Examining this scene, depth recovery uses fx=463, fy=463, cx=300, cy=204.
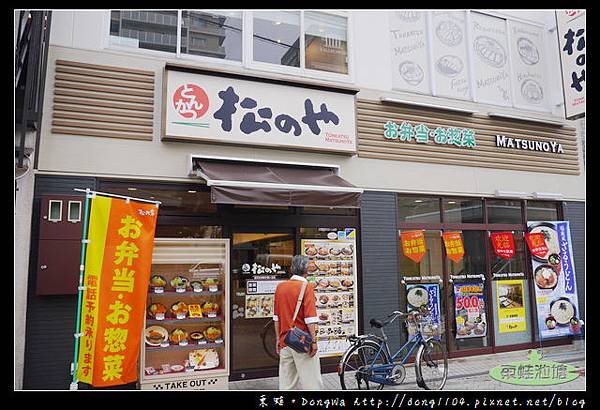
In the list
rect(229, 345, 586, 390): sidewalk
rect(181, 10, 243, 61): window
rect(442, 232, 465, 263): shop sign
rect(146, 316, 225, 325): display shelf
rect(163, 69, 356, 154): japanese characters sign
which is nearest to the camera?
rect(146, 316, 225, 325): display shelf

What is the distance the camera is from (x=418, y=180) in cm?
898

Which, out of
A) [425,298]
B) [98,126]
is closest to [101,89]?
[98,126]

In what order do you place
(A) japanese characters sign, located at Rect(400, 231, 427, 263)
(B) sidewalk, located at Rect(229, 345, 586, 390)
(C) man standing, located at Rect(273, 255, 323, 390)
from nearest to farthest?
1. (C) man standing, located at Rect(273, 255, 323, 390)
2. (B) sidewalk, located at Rect(229, 345, 586, 390)
3. (A) japanese characters sign, located at Rect(400, 231, 427, 263)

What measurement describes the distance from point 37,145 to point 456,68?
8.00 m

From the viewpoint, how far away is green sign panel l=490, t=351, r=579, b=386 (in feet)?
24.2

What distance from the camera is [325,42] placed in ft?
28.7

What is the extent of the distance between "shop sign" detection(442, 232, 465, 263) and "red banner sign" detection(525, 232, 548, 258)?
5.88 ft

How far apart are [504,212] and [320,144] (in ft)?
15.0

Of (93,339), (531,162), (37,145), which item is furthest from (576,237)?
→ (37,145)

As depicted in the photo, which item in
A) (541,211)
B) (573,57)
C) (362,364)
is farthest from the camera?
(541,211)

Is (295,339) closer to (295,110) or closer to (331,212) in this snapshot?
(331,212)

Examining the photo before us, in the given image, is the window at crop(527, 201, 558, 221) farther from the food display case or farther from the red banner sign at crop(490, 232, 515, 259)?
the food display case

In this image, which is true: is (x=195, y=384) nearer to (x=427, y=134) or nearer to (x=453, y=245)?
(x=453, y=245)

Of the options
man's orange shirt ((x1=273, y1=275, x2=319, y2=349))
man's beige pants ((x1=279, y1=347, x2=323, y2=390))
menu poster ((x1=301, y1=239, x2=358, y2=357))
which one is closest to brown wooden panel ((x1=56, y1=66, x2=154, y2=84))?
menu poster ((x1=301, y1=239, x2=358, y2=357))
